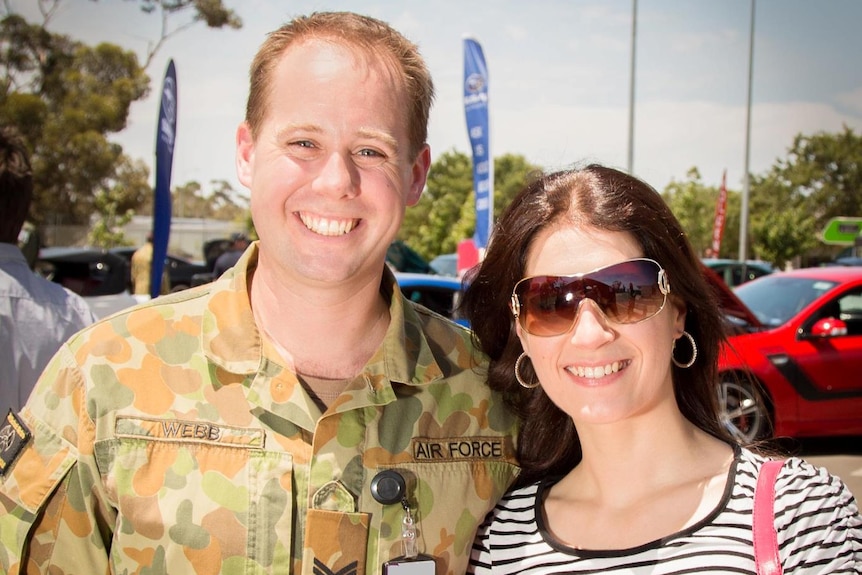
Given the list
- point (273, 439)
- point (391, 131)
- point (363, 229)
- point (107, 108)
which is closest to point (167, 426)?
point (273, 439)

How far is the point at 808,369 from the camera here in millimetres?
6816

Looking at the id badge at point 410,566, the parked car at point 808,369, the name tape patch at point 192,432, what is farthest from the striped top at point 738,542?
the parked car at point 808,369

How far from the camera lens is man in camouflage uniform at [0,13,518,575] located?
5.98 feet

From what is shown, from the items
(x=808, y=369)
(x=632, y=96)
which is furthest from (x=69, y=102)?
(x=808, y=369)

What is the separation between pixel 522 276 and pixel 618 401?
44cm

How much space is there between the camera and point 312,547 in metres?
1.83

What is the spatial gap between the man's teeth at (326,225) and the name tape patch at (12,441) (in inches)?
31.9

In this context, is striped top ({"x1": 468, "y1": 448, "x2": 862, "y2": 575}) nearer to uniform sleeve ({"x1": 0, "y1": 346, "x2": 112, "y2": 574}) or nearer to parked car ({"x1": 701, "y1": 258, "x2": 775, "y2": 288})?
uniform sleeve ({"x1": 0, "y1": 346, "x2": 112, "y2": 574})

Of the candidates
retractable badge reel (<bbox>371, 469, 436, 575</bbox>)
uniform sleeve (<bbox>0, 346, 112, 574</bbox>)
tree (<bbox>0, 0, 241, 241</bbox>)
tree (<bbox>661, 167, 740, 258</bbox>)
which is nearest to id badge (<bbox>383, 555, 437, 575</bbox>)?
retractable badge reel (<bbox>371, 469, 436, 575</bbox>)

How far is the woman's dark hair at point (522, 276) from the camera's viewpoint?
202 cm

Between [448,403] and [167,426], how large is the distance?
724mm

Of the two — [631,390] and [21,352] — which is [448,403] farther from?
[21,352]

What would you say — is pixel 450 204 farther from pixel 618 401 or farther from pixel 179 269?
pixel 618 401

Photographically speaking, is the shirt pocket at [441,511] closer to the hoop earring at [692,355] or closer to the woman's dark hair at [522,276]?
the woman's dark hair at [522,276]
